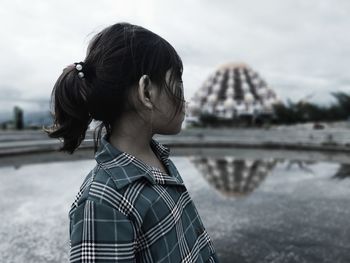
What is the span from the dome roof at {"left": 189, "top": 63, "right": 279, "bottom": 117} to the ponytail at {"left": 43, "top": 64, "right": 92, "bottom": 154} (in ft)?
240

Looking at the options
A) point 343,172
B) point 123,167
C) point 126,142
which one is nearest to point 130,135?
point 126,142

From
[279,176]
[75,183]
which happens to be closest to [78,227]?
[75,183]

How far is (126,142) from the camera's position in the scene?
1.07 meters

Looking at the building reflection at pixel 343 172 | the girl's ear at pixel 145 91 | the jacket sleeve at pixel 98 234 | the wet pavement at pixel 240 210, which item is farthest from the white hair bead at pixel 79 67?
the building reflection at pixel 343 172

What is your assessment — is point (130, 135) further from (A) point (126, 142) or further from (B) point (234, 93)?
(B) point (234, 93)

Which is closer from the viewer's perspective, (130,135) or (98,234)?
(98,234)

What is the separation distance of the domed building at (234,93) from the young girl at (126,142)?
239ft

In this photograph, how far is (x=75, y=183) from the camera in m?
6.96

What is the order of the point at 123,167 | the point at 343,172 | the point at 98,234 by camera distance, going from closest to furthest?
the point at 98,234 → the point at 123,167 → the point at 343,172

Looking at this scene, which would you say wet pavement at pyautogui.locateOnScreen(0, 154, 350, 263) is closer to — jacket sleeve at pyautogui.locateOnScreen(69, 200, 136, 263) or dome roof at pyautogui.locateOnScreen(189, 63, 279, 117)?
jacket sleeve at pyautogui.locateOnScreen(69, 200, 136, 263)

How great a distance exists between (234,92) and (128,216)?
83.3m

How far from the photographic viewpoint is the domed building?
76.2 meters

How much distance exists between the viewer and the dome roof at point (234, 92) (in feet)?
252

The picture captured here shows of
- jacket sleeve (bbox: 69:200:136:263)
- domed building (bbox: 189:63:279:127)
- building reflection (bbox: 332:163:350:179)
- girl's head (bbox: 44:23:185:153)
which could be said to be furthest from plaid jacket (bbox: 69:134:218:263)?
domed building (bbox: 189:63:279:127)
